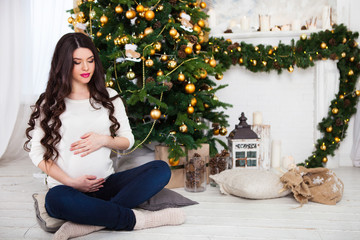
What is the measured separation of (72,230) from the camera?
1450 mm

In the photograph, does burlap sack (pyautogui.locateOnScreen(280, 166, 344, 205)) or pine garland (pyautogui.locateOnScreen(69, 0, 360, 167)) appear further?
pine garland (pyautogui.locateOnScreen(69, 0, 360, 167))

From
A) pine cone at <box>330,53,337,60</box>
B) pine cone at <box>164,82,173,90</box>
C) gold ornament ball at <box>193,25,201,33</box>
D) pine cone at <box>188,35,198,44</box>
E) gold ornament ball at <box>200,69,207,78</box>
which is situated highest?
gold ornament ball at <box>193,25,201,33</box>

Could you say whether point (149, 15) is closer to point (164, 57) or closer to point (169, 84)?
point (164, 57)

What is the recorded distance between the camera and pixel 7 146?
127 inches

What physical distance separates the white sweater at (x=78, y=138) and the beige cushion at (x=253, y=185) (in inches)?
32.1

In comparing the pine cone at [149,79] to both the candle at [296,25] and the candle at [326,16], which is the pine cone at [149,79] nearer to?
the candle at [296,25]

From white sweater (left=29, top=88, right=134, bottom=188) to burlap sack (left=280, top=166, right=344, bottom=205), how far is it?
107cm

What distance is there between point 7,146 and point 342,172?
118 inches

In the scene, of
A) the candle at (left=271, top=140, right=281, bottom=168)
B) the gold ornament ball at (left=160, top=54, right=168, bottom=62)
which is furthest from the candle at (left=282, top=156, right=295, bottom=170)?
the gold ornament ball at (left=160, top=54, right=168, bottom=62)

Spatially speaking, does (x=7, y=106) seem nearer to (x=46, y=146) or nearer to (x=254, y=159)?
(x=46, y=146)

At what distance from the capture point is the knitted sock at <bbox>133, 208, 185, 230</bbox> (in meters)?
1.54

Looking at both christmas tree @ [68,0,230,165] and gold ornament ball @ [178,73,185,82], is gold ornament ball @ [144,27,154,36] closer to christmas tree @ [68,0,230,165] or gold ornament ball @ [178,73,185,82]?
christmas tree @ [68,0,230,165]

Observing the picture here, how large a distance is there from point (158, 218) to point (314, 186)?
3.29 ft

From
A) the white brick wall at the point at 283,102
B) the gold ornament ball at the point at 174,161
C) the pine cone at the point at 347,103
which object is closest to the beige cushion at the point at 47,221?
the gold ornament ball at the point at 174,161
